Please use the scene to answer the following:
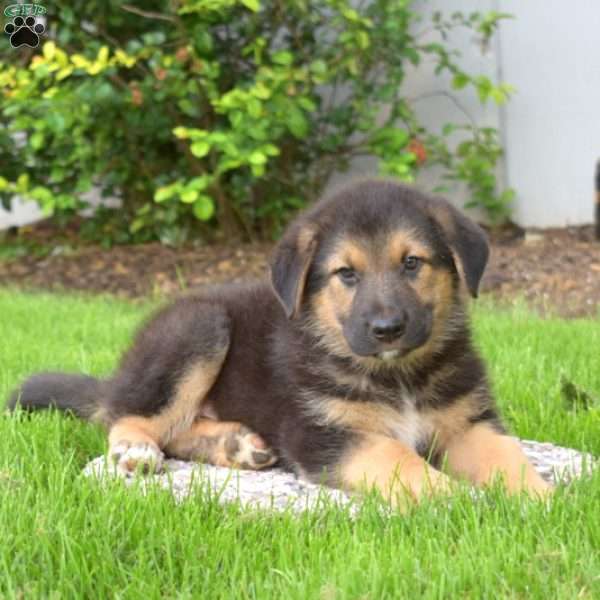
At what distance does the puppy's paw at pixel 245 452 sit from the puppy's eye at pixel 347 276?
27.5 inches

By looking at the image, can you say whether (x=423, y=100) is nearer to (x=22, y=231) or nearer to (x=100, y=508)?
(x=22, y=231)

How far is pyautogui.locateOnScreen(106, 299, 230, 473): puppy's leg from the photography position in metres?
4.11

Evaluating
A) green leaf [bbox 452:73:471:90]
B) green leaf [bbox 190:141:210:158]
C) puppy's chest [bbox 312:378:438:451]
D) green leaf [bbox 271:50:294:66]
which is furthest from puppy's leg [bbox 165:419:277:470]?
green leaf [bbox 452:73:471:90]

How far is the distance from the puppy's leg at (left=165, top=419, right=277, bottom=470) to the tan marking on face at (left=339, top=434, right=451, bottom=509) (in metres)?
0.47

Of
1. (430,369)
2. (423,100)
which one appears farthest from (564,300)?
(430,369)

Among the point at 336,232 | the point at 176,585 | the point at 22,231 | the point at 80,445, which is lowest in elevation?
the point at 22,231

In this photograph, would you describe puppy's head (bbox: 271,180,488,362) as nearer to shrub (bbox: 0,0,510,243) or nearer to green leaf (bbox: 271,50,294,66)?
shrub (bbox: 0,0,510,243)

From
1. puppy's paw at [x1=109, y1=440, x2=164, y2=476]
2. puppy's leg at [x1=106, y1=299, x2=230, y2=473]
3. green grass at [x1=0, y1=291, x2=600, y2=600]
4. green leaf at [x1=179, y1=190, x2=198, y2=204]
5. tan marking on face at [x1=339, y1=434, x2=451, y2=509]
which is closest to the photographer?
green grass at [x1=0, y1=291, x2=600, y2=600]

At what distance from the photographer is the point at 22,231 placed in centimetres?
1109

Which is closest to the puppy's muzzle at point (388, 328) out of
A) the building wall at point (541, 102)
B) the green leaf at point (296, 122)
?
the green leaf at point (296, 122)

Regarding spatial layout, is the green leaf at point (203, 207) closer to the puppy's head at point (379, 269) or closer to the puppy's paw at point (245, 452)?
the puppy's head at point (379, 269)

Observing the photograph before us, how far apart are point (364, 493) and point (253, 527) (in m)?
0.46

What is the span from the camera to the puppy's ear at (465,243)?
3.80 meters

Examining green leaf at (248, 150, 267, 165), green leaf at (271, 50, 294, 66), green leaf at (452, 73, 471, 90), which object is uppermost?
green leaf at (271, 50, 294, 66)
